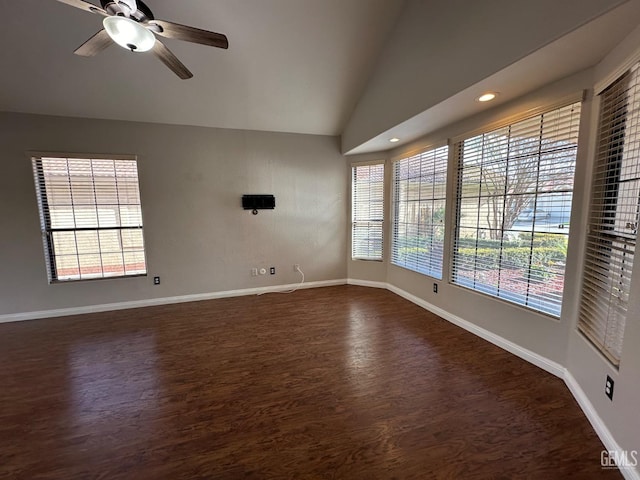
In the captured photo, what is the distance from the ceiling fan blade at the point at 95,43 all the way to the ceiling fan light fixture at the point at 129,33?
7.8 inches

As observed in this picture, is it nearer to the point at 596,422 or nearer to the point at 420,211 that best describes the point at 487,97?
the point at 420,211

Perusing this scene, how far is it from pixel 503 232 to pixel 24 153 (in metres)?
5.66

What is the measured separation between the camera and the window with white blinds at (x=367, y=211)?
180 inches

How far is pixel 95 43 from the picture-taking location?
1969 mm

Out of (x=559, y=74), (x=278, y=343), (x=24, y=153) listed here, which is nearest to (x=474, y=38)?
(x=559, y=74)

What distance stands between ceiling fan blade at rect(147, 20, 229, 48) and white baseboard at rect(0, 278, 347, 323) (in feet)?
11.1

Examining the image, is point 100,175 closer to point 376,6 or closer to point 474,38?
point 376,6

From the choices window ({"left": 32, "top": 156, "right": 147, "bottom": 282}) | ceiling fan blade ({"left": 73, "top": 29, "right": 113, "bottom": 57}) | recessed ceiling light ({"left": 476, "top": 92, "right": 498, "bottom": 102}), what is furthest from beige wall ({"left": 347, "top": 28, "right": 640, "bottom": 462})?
window ({"left": 32, "top": 156, "right": 147, "bottom": 282})

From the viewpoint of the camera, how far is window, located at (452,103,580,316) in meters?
2.15

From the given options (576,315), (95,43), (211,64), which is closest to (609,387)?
(576,315)

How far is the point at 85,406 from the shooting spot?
196cm

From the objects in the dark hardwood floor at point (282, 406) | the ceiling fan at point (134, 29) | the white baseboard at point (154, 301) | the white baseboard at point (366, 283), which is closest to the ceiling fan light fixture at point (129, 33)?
the ceiling fan at point (134, 29)

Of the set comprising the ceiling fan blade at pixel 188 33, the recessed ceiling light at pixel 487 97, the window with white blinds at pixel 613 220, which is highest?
the ceiling fan blade at pixel 188 33

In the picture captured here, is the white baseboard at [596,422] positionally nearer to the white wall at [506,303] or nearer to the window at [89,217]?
the white wall at [506,303]
